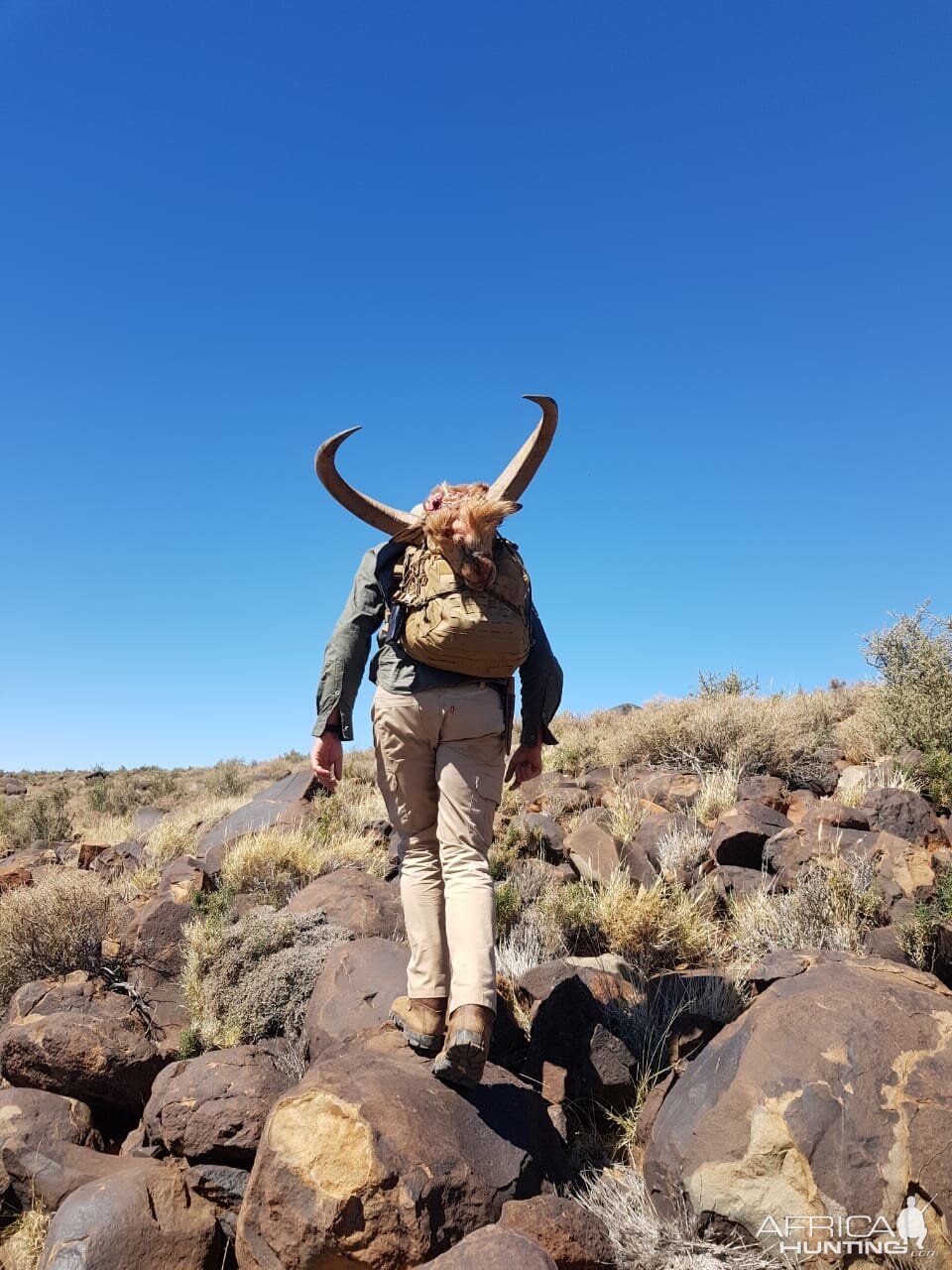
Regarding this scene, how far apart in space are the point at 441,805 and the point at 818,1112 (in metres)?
1.80

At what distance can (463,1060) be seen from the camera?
329 cm

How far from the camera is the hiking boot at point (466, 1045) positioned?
328 cm

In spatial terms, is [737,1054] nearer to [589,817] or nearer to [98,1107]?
[98,1107]

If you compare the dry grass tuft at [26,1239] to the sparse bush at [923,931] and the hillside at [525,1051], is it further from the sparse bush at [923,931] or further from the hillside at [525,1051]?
the sparse bush at [923,931]

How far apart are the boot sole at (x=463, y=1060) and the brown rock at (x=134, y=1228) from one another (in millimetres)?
1115

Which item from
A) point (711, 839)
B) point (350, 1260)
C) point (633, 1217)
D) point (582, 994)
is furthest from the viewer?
point (711, 839)

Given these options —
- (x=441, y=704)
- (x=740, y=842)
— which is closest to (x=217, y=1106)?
(x=441, y=704)

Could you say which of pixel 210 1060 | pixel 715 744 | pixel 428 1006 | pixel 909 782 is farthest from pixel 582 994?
pixel 715 744

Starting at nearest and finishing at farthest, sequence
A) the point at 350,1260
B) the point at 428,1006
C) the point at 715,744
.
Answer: the point at 350,1260 → the point at 428,1006 → the point at 715,744

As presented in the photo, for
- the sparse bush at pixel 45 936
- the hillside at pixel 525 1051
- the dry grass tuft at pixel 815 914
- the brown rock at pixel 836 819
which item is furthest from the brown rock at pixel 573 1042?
the sparse bush at pixel 45 936

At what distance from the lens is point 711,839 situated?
6617mm

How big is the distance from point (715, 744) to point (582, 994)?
624 cm

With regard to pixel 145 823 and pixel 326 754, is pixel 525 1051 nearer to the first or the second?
pixel 326 754

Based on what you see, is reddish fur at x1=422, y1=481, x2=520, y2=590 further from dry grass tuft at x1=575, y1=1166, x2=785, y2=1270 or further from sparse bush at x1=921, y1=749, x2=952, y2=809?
sparse bush at x1=921, y1=749, x2=952, y2=809
